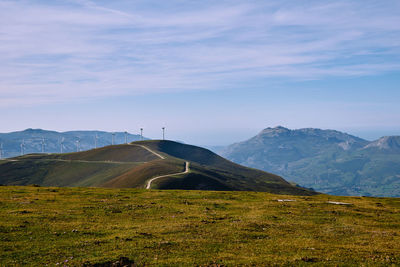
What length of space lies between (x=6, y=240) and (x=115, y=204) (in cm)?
2121

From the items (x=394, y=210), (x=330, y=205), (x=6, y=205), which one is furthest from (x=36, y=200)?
(x=394, y=210)

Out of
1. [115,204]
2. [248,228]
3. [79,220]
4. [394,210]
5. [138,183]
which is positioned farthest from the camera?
[138,183]

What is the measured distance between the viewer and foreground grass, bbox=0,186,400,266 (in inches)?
993

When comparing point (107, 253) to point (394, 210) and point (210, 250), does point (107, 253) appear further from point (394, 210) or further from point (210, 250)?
point (394, 210)

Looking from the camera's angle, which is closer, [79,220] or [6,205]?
[79,220]

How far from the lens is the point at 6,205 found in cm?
4588

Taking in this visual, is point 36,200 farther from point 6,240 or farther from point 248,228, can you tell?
point 248,228

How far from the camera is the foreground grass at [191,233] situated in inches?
993

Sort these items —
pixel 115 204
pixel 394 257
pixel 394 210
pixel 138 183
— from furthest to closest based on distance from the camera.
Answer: pixel 138 183, pixel 394 210, pixel 115 204, pixel 394 257

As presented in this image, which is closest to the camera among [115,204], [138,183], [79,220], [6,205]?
[79,220]

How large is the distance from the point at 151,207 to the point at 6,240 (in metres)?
21.3

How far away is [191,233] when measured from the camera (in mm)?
33062

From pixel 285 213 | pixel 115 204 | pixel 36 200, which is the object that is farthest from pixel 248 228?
pixel 36 200

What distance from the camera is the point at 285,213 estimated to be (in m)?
46.2
